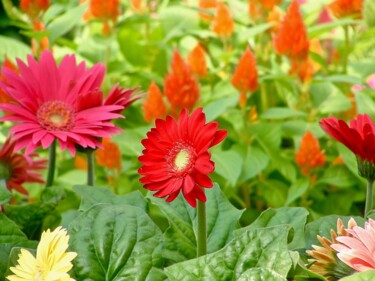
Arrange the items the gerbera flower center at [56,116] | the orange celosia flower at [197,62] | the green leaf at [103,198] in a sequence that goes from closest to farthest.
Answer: the green leaf at [103,198], the gerbera flower center at [56,116], the orange celosia flower at [197,62]

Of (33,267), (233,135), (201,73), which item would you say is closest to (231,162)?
(233,135)

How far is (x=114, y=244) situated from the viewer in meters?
0.90

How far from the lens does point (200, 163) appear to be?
85 centimetres

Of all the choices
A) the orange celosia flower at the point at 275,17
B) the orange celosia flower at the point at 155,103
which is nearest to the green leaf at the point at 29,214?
the orange celosia flower at the point at 155,103

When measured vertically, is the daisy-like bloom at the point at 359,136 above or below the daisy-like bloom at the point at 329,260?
above

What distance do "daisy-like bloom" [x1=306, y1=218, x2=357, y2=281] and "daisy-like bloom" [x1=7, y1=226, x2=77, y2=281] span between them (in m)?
0.27

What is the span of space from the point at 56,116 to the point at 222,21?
921mm

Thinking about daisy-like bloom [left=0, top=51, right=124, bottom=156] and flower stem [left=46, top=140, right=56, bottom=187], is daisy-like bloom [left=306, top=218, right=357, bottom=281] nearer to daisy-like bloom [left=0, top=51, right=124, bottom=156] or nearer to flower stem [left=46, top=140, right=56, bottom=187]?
daisy-like bloom [left=0, top=51, right=124, bottom=156]

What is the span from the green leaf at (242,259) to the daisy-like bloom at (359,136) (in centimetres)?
19

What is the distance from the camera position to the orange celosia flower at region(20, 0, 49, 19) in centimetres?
183

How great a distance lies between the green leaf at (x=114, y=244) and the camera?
88 centimetres

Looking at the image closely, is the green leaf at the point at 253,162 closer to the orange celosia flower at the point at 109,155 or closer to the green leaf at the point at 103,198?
the orange celosia flower at the point at 109,155

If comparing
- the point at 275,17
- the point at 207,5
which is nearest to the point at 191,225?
the point at 275,17

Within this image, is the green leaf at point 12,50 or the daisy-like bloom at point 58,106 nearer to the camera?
the daisy-like bloom at point 58,106
